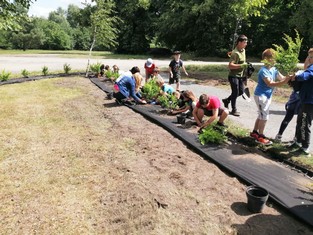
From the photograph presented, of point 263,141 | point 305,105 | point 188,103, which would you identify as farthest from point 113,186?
point 188,103

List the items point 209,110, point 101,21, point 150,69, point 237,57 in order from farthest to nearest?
point 101,21
point 150,69
point 237,57
point 209,110

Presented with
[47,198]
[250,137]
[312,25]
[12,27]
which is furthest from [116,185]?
[312,25]

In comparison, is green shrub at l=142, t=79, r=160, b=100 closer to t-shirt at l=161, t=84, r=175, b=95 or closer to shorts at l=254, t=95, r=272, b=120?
t-shirt at l=161, t=84, r=175, b=95

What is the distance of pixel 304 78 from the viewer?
4898 mm

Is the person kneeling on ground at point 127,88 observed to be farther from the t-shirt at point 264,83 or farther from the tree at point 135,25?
the tree at point 135,25

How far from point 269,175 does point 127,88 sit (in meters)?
5.89

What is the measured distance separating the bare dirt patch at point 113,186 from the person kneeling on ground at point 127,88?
6.23 feet

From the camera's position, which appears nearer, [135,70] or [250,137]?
[250,137]

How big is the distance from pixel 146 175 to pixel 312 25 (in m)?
17.2

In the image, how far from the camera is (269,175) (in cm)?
475

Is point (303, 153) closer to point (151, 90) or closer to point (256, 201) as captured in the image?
point (256, 201)

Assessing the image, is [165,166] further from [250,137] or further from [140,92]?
[140,92]

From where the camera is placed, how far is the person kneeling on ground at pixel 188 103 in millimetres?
7551

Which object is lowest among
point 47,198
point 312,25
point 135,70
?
point 47,198
